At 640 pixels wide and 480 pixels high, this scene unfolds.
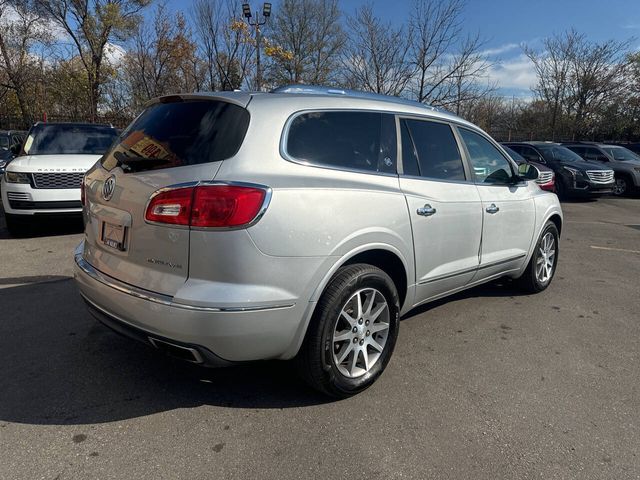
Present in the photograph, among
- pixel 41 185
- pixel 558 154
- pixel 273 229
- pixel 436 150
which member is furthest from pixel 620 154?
pixel 273 229

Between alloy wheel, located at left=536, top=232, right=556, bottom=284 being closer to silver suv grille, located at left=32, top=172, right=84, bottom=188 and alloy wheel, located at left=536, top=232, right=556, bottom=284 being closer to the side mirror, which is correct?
the side mirror

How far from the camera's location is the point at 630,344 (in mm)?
3803

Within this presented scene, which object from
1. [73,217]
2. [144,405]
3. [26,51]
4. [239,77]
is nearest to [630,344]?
[144,405]

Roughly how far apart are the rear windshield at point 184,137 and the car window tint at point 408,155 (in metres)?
1.22

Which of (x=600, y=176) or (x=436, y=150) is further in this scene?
(x=600, y=176)

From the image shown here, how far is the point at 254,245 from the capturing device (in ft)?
7.57

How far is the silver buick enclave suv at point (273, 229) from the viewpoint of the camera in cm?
232

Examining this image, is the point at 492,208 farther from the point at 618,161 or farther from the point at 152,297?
the point at 618,161

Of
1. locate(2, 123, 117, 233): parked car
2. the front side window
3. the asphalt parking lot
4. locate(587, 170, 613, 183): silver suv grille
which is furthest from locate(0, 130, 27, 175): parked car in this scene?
the front side window

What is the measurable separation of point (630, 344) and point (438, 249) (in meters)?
1.84

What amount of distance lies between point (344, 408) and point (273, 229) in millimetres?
1198

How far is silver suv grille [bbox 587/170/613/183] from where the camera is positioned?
560 inches

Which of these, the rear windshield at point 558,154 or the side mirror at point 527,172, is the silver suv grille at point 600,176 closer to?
the rear windshield at point 558,154

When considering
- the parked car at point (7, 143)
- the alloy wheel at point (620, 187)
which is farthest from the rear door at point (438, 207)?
the alloy wheel at point (620, 187)
